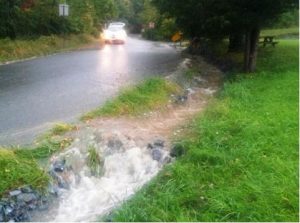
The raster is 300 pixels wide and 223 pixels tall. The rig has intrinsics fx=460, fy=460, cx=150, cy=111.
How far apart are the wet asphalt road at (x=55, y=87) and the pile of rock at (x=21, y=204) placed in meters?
1.93

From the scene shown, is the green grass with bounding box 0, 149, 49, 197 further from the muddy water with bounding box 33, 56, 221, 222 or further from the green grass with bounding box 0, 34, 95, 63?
the green grass with bounding box 0, 34, 95, 63

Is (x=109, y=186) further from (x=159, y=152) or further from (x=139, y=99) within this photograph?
(x=139, y=99)

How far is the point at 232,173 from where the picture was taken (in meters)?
7.27

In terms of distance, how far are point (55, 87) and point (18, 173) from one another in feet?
23.9

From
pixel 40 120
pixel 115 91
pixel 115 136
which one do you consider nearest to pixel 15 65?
pixel 115 91

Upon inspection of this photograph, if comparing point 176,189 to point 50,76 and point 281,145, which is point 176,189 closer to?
point 281,145

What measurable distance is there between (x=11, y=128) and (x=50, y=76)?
7128 millimetres

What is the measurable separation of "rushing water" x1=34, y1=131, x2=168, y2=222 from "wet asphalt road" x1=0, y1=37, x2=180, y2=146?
1.28 m

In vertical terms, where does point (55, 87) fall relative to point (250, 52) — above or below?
below

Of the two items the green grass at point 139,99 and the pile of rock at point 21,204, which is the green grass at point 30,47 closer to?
the green grass at point 139,99

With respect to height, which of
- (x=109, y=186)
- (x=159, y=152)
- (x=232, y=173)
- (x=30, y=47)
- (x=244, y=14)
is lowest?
(x=109, y=186)

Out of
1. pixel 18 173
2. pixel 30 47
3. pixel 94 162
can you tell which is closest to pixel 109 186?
pixel 94 162

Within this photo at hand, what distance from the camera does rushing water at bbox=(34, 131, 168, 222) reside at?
675cm

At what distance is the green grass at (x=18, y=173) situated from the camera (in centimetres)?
671
